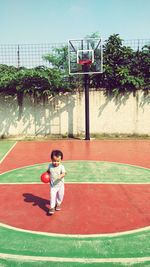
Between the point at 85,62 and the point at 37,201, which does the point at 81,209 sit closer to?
the point at 37,201

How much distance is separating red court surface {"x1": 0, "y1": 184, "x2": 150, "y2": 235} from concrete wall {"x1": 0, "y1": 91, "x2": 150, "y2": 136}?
9.75 metres

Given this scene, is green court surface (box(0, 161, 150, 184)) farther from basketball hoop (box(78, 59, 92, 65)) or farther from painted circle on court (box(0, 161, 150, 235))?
basketball hoop (box(78, 59, 92, 65))

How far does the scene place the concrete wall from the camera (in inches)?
739

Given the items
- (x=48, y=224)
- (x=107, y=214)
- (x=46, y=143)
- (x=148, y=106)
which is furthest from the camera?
(x=148, y=106)

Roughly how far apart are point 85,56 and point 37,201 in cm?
1116

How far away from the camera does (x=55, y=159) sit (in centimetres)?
705

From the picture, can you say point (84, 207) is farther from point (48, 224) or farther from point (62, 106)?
point (62, 106)

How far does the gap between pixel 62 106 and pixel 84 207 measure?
463 inches

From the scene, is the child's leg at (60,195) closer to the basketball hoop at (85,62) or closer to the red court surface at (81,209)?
the red court surface at (81,209)

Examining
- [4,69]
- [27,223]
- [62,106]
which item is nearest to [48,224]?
[27,223]

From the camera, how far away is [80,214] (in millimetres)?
7234

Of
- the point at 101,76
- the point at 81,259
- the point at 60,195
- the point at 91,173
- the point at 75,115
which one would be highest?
the point at 101,76

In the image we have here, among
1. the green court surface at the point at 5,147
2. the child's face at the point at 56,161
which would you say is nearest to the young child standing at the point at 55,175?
the child's face at the point at 56,161

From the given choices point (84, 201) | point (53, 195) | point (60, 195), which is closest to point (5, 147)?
point (84, 201)
